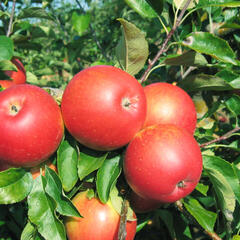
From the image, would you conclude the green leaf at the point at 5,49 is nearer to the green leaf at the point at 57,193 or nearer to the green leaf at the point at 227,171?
the green leaf at the point at 57,193

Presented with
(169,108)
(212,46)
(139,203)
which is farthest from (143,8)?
(139,203)

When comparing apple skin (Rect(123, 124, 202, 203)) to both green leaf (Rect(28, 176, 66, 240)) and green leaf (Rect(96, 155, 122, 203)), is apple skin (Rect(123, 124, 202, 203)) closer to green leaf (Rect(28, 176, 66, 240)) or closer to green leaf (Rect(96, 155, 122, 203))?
green leaf (Rect(96, 155, 122, 203))

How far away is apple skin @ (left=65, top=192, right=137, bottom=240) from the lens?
1.04 metres

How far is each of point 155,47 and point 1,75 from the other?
2.85 feet

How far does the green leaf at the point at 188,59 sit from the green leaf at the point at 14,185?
70 centimetres

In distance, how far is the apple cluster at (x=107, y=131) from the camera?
878 millimetres

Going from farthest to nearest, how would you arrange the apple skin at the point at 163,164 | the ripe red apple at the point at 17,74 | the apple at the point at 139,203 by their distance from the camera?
the ripe red apple at the point at 17,74, the apple at the point at 139,203, the apple skin at the point at 163,164

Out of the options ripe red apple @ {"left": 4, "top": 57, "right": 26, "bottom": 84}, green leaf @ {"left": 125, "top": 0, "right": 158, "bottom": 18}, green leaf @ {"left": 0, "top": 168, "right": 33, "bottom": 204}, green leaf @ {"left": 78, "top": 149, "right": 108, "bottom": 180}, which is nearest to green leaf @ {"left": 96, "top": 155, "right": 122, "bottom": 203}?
green leaf @ {"left": 78, "top": 149, "right": 108, "bottom": 180}

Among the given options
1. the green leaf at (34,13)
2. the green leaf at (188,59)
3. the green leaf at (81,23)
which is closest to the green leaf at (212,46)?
the green leaf at (188,59)

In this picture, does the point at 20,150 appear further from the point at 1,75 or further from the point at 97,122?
the point at 1,75

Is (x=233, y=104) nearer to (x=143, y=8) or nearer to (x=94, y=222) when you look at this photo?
(x=143, y=8)

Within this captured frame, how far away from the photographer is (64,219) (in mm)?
1104

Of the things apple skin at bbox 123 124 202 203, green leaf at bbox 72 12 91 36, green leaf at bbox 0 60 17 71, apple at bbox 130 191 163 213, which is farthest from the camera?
green leaf at bbox 72 12 91 36

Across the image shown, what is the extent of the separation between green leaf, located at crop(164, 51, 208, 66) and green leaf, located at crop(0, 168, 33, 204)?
70cm
